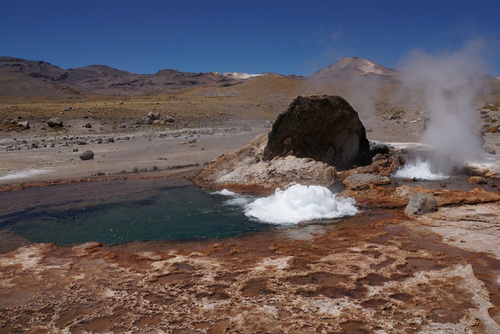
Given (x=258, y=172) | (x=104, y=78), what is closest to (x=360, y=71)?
(x=258, y=172)

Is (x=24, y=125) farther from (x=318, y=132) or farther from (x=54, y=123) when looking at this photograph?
(x=318, y=132)

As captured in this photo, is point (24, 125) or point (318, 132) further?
point (24, 125)

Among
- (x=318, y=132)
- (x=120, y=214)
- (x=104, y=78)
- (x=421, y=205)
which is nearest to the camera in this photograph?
(x=421, y=205)

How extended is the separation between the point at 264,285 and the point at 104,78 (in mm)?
137968

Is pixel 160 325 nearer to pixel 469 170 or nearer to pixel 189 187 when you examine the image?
pixel 189 187

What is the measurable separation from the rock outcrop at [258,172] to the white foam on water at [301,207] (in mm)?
1555

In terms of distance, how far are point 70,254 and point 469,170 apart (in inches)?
460

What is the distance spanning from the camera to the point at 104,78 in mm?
126875

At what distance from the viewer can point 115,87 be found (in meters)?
112

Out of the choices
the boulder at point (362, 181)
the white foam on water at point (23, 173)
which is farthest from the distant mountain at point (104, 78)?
the boulder at point (362, 181)

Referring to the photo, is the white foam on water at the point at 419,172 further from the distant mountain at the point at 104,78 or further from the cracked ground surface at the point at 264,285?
the distant mountain at the point at 104,78

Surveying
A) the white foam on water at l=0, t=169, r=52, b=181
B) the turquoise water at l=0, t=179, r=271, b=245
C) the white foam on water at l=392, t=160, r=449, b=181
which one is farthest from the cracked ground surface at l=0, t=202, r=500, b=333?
the white foam on water at l=0, t=169, r=52, b=181

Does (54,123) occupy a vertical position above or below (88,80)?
below

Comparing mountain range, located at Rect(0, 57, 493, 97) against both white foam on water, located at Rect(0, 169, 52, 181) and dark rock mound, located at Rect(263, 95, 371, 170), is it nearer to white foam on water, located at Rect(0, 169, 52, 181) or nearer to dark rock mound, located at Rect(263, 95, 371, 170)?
dark rock mound, located at Rect(263, 95, 371, 170)
